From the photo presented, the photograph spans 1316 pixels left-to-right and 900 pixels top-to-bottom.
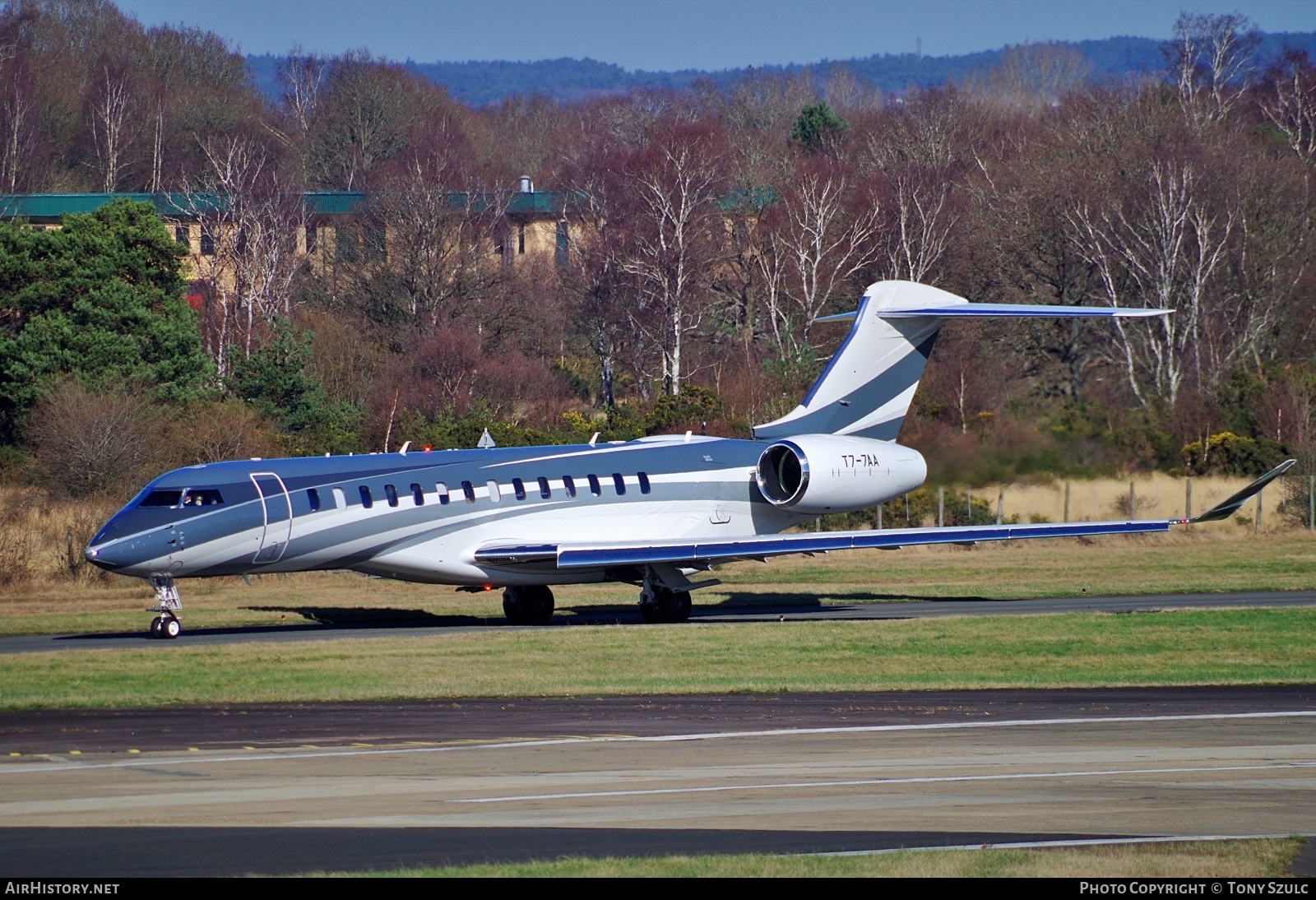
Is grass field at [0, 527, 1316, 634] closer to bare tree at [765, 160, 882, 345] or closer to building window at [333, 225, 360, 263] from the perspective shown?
bare tree at [765, 160, 882, 345]

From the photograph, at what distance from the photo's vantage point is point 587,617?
29.5 meters

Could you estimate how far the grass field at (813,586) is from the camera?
2967 cm

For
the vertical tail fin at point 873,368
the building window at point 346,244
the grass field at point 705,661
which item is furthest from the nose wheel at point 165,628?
the building window at point 346,244

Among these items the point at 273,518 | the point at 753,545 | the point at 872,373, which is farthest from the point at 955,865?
the point at 872,373

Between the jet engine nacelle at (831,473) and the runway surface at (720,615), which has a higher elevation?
the jet engine nacelle at (831,473)

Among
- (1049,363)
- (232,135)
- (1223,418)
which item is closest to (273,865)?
(1223,418)

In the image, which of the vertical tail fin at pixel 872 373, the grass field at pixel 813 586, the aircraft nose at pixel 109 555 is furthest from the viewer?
the vertical tail fin at pixel 872 373

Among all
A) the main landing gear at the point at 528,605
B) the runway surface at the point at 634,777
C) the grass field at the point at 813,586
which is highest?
the runway surface at the point at 634,777

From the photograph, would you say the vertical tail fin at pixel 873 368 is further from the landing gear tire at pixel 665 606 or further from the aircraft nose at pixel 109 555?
the aircraft nose at pixel 109 555

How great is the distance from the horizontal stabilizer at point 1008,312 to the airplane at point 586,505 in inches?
2.0

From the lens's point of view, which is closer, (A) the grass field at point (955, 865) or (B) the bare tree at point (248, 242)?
(A) the grass field at point (955, 865)

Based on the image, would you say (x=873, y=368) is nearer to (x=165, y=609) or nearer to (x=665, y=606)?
(x=665, y=606)

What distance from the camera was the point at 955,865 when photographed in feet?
31.5

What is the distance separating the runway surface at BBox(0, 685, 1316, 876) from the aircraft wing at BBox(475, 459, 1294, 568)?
803 centimetres
